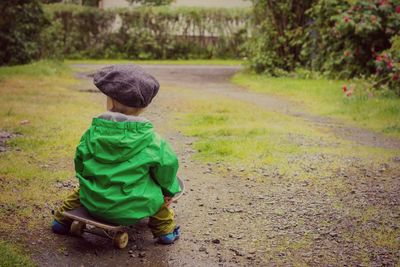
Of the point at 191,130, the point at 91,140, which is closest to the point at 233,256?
the point at 91,140

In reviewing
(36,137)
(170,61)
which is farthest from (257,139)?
(170,61)

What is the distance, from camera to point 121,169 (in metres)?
3.71

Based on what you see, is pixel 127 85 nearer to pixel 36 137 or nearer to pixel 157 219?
pixel 157 219

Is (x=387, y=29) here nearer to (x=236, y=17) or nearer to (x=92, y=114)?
(x=92, y=114)

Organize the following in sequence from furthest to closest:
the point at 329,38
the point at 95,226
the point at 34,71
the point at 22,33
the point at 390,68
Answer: the point at 22,33 → the point at 329,38 → the point at 34,71 → the point at 390,68 → the point at 95,226

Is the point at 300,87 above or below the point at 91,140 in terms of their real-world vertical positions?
below

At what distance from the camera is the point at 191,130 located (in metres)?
7.62

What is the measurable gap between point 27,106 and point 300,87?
572cm

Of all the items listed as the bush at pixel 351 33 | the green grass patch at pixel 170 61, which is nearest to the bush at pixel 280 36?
the bush at pixel 351 33

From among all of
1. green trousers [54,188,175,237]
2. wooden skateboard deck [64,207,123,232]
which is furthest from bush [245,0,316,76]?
wooden skateboard deck [64,207,123,232]

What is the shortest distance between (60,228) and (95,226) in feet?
0.96

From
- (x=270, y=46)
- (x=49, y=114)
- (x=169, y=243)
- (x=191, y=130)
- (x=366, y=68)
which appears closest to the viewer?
(x=169, y=243)

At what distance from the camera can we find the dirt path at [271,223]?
12.2 ft

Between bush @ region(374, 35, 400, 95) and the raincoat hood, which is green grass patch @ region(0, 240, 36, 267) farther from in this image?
bush @ region(374, 35, 400, 95)
